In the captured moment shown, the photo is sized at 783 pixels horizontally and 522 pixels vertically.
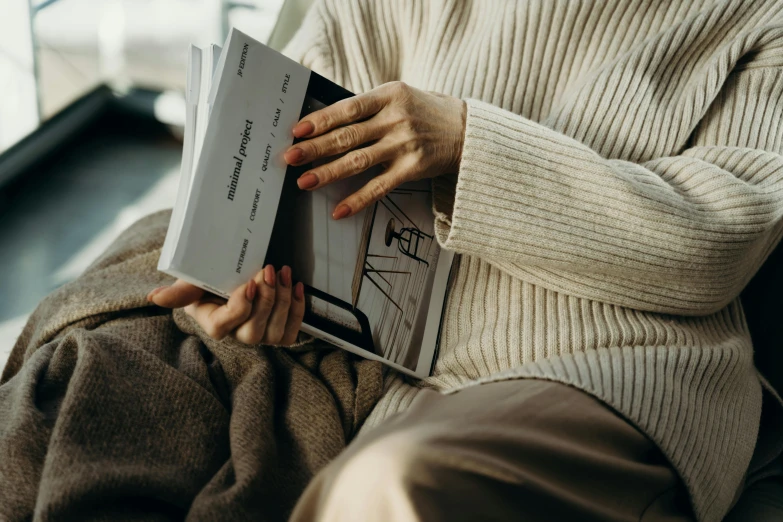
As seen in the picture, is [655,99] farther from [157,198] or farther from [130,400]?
[157,198]

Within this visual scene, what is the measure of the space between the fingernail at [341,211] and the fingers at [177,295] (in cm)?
15

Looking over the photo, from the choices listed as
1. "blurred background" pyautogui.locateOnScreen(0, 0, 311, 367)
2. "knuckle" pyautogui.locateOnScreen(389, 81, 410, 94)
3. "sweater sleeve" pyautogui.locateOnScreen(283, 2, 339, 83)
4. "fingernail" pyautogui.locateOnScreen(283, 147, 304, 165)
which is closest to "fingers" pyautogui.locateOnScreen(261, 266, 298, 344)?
"fingernail" pyautogui.locateOnScreen(283, 147, 304, 165)

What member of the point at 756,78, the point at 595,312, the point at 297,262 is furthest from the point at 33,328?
the point at 756,78

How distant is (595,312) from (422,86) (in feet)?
1.26

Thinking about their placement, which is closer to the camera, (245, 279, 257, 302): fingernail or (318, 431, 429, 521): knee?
(318, 431, 429, 521): knee

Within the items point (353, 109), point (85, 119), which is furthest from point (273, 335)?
point (85, 119)

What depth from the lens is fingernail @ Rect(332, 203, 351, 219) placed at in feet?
2.23

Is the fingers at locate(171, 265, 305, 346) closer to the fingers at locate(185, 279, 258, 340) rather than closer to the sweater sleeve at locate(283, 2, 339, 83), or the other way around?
the fingers at locate(185, 279, 258, 340)

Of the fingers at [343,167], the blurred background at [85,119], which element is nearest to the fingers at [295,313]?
the fingers at [343,167]

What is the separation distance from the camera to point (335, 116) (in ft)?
2.12

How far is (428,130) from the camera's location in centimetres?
69

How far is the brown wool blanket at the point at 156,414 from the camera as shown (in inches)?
22.4

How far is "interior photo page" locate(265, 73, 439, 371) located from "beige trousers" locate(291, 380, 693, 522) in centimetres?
15

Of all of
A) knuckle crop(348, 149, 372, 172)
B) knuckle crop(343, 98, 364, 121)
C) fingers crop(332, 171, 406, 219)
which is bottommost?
fingers crop(332, 171, 406, 219)
